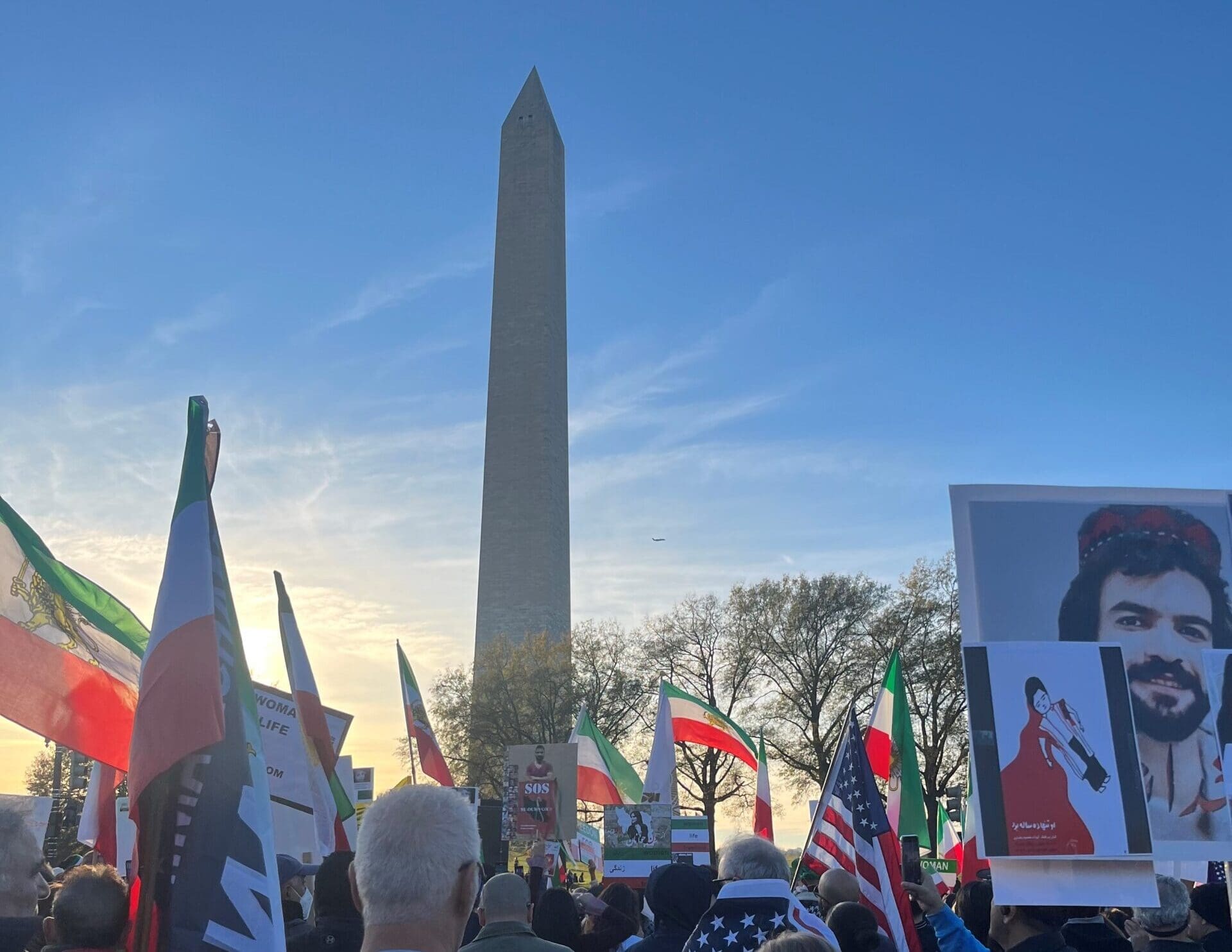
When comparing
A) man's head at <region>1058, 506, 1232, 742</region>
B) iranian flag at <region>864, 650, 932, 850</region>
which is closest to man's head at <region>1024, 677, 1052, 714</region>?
man's head at <region>1058, 506, 1232, 742</region>

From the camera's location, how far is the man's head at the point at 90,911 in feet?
10.6

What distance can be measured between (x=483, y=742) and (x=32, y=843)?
3434cm

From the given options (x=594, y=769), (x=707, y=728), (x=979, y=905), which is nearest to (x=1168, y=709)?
(x=979, y=905)

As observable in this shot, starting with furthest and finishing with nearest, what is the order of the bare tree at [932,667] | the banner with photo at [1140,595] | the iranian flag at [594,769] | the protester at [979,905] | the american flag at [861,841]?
the bare tree at [932,667] < the iranian flag at [594,769] < the protester at [979,905] < the american flag at [861,841] < the banner with photo at [1140,595]

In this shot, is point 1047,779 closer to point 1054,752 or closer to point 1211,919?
point 1054,752

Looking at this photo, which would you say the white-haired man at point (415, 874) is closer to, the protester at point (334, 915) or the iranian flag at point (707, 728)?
the protester at point (334, 915)

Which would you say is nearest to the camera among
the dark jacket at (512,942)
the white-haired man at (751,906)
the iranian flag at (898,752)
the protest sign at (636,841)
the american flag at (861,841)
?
the dark jacket at (512,942)

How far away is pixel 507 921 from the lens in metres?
3.46

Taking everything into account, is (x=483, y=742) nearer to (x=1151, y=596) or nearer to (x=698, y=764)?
(x=698, y=764)

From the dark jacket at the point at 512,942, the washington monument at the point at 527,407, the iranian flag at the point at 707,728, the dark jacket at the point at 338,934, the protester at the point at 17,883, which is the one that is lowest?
the dark jacket at the point at 338,934

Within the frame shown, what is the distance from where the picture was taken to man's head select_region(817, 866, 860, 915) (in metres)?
4.95

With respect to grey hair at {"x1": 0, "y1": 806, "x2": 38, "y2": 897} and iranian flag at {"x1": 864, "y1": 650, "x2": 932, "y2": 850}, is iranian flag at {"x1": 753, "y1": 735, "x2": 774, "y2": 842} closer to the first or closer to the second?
iranian flag at {"x1": 864, "y1": 650, "x2": 932, "y2": 850}

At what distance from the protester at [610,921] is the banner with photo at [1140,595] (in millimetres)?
2105

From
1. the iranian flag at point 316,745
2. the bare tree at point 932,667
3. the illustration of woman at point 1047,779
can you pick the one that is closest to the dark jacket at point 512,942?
the illustration of woman at point 1047,779
